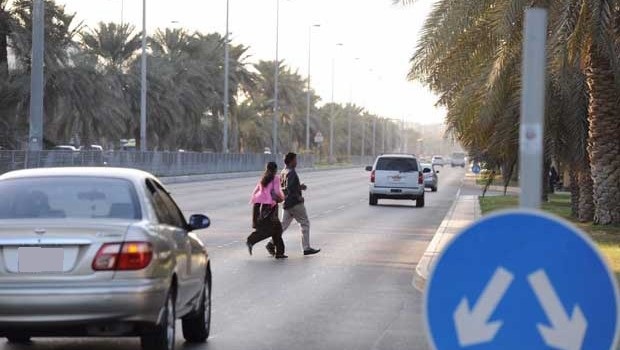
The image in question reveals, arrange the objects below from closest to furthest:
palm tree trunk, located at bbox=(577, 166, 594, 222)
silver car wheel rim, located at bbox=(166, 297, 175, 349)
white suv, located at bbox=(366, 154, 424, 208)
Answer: silver car wheel rim, located at bbox=(166, 297, 175, 349) → palm tree trunk, located at bbox=(577, 166, 594, 222) → white suv, located at bbox=(366, 154, 424, 208)

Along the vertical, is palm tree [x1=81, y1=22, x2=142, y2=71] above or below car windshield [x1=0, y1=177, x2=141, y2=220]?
above

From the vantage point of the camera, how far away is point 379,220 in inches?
1281

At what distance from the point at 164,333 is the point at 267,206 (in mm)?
10248

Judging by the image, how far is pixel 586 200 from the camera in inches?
1125

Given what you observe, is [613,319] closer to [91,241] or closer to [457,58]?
[91,241]

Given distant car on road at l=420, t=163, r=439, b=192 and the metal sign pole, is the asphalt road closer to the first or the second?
the metal sign pole

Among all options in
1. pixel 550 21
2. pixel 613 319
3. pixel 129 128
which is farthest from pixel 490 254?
pixel 129 128

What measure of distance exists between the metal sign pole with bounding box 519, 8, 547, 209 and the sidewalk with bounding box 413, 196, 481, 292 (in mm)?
297

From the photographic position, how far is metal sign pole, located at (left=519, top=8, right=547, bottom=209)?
4609mm

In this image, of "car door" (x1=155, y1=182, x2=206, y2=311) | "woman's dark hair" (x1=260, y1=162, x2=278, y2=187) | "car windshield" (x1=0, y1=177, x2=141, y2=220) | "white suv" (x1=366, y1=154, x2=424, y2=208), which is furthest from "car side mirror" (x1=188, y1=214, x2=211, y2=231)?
"white suv" (x1=366, y1=154, x2=424, y2=208)

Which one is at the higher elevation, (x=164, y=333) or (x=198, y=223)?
(x=198, y=223)

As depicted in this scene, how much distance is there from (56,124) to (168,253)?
56.4 meters

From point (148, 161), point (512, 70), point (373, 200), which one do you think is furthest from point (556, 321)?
point (148, 161)

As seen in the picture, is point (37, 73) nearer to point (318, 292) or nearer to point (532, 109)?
point (318, 292)
